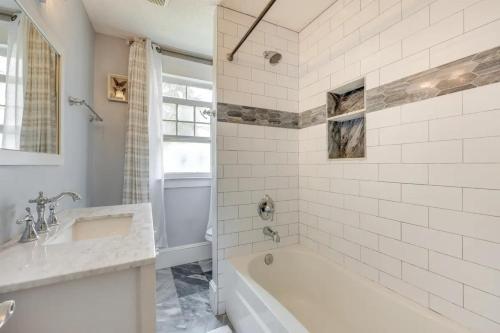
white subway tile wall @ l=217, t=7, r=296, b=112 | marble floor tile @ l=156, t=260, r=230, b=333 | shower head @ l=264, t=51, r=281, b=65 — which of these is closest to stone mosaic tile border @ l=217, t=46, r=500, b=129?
white subway tile wall @ l=217, t=7, r=296, b=112

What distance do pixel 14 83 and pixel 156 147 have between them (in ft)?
4.81

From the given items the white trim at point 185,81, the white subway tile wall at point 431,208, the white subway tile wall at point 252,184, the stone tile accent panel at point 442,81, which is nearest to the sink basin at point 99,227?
the white subway tile wall at point 252,184

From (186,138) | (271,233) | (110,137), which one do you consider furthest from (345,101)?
(110,137)

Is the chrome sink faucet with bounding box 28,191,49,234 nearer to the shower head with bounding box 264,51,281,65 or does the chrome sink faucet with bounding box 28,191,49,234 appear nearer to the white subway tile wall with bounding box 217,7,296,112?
the white subway tile wall with bounding box 217,7,296,112

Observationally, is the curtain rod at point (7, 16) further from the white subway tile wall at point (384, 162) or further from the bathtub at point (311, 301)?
the bathtub at point (311, 301)

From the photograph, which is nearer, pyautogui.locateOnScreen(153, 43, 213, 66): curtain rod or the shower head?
the shower head

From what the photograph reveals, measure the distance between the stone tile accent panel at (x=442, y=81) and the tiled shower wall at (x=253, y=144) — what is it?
0.81 metres

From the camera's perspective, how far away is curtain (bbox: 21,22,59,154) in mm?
978

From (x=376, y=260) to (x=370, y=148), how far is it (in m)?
0.74

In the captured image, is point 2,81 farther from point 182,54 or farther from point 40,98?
point 182,54

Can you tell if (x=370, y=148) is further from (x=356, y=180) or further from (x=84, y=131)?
(x=84, y=131)

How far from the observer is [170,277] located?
7.29ft

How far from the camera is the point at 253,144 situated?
73.4 inches

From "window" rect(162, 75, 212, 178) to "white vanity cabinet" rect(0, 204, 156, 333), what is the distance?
1.81 meters
